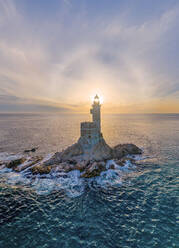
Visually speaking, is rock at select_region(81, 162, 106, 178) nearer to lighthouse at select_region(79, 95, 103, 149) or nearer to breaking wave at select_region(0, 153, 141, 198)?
breaking wave at select_region(0, 153, 141, 198)

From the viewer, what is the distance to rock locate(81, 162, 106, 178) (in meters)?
25.2

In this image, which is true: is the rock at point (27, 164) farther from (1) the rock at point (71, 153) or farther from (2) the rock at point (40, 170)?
(1) the rock at point (71, 153)

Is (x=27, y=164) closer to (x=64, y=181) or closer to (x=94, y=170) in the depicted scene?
(x=64, y=181)

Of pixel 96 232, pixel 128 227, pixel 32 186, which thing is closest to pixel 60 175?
pixel 32 186

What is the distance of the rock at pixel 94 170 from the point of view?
25200 mm

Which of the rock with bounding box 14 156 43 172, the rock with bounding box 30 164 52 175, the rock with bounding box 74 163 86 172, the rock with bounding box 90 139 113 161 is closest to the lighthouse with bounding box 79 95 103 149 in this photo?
the rock with bounding box 90 139 113 161

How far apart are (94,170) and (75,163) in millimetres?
5408

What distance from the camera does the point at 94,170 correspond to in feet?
86.1

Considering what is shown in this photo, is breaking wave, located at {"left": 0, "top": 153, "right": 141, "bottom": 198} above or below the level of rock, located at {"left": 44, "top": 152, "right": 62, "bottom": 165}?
below

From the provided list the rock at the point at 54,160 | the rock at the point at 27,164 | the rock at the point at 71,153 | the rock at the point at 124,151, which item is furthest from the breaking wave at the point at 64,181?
the rock at the point at 124,151

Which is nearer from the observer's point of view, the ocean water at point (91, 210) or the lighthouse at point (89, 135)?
the ocean water at point (91, 210)

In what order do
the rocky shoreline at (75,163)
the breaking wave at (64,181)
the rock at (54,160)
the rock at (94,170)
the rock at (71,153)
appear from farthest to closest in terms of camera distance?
the rock at (71,153) → the rock at (54,160) → the rocky shoreline at (75,163) → the rock at (94,170) → the breaking wave at (64,181)

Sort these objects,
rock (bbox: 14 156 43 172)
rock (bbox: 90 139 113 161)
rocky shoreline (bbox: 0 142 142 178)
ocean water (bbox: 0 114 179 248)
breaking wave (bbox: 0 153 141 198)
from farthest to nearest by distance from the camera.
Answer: rock (bbox: 90 139 113 161) < rock (bbox: 14 156 43 172) < rocky shoreline (bbox: 0 142 142 178) < breaking wave (bbox: 0 153 141 198) < ocean water (bbox: 0 114 179 248)

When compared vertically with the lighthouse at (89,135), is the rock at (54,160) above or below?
below
